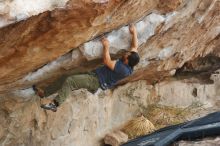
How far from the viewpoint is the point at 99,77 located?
8.03 m

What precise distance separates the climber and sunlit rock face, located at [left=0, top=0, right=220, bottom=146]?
0.78 ft

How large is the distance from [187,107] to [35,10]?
260 inches

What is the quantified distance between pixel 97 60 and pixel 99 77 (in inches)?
17.2

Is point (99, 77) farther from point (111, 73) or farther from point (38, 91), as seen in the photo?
point (38, 91)

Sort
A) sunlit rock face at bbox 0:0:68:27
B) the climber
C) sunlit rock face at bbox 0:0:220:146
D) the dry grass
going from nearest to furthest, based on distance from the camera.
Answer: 1. sunlit rock face at bbox 0:0:68:27
2. sunlit rock face at bbox 0:0:220:146
3. the climber
4. the dry grass

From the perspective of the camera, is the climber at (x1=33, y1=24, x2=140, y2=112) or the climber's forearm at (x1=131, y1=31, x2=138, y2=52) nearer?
the climber at (x1=33, y1=24, x2=140, y2=112)

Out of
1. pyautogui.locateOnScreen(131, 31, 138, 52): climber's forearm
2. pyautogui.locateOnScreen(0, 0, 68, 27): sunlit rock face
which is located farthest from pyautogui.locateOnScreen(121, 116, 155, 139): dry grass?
pyautogui.locateOnScreen(0, 0, 68, 27): sunlit rock face

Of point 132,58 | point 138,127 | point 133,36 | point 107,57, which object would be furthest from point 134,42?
point 138,127

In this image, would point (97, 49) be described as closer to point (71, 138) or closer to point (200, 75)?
point (71, 138)

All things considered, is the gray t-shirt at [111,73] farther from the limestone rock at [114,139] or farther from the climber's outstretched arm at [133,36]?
the limestone rock at [114,139]

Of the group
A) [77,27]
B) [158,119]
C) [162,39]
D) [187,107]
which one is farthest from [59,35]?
[187,107]

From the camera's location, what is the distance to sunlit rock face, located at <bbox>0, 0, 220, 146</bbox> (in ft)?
22.6

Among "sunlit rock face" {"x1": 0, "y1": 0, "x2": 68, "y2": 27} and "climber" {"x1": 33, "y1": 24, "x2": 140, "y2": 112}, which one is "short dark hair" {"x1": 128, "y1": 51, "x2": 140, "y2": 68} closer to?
"climber" {"x1": 33, "y1": 24, "x2": 140, "y2": 112}

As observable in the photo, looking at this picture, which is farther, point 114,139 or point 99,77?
point 114,139
